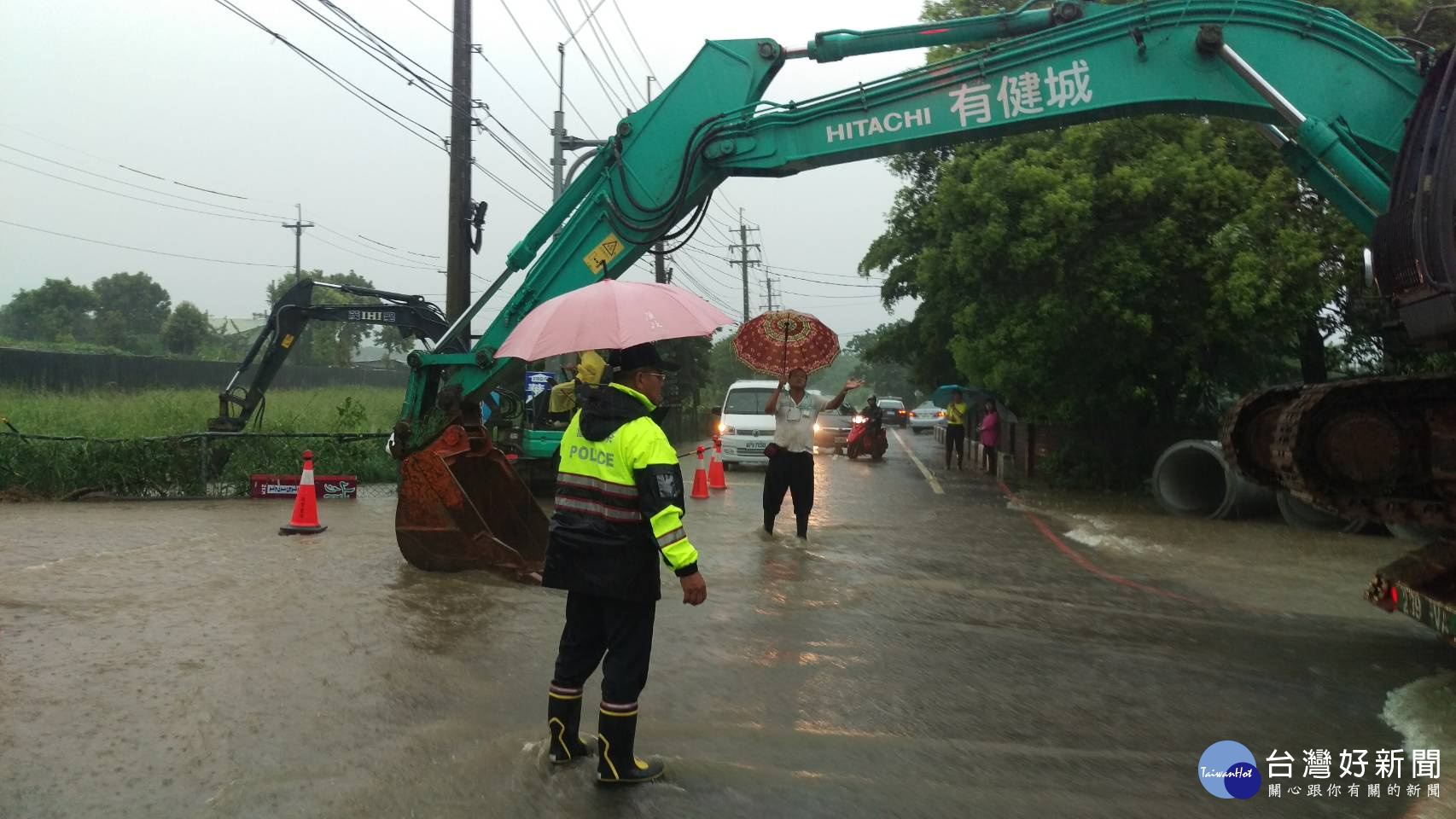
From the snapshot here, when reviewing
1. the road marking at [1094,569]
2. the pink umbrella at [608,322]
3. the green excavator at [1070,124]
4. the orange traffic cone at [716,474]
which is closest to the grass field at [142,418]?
the orange traffic cone at [716,474]

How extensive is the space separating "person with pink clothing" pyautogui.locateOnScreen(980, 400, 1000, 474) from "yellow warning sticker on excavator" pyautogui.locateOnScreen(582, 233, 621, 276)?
534 inches

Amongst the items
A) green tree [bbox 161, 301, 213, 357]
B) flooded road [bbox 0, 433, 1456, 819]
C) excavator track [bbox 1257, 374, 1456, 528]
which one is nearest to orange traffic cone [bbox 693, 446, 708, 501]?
flooded road [bbox 0, 433, 1456, 819]

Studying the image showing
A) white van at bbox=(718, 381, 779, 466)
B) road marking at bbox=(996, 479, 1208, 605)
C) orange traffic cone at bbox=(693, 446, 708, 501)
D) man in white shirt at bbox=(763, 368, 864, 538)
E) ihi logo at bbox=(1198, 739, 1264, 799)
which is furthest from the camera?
white van at bbox=(718, 381, 779, 466)

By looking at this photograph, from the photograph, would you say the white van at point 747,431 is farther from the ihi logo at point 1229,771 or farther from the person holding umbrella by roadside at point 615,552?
the person holding umbrella by roadside at point 615,552

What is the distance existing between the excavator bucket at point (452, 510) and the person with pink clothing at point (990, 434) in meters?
14.8

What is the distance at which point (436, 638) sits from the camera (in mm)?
6609

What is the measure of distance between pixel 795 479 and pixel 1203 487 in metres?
7.82

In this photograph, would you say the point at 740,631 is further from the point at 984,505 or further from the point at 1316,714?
the point at 984,505

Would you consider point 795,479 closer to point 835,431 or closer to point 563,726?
point 563,726

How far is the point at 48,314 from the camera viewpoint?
5412 centimetres

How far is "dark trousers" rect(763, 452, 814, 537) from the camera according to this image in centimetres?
1059

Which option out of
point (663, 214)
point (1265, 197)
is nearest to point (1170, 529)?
point (1265, 197)

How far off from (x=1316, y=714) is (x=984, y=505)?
10.5 meters

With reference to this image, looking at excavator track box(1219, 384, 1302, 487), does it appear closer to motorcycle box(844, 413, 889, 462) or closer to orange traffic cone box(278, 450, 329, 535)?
orange traffic cone box(278, 450, 329, 535)
